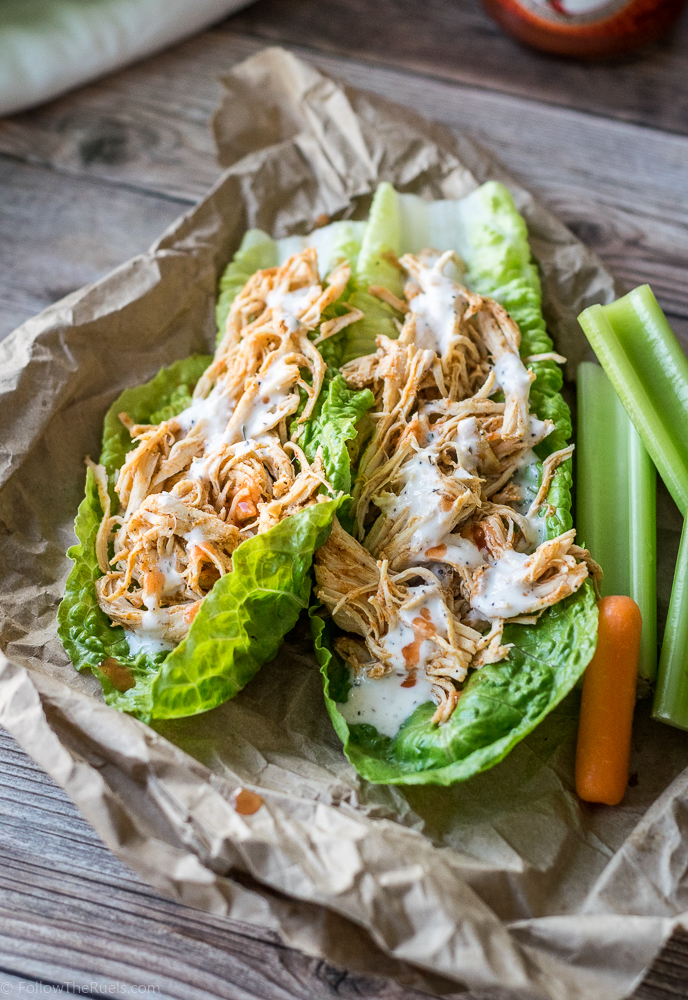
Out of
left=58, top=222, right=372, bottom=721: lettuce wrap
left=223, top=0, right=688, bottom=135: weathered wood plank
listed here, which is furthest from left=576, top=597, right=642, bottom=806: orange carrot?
left=223, top=0, right=688, bottom=135: weathered wood plank

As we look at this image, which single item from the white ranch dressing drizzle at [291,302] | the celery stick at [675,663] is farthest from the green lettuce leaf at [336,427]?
the celery stick at [675,663]

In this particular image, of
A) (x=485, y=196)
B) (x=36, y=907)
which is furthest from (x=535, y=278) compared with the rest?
(x=36, y=907)

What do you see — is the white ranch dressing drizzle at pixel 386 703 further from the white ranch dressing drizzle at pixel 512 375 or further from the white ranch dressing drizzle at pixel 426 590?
the white ranch dressing drizzle at pixel 512 375

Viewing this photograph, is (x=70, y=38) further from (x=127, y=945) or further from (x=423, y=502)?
(x=127, y=945)

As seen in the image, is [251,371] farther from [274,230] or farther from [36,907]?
[36,907]

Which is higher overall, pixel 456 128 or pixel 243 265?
pixel 456 128

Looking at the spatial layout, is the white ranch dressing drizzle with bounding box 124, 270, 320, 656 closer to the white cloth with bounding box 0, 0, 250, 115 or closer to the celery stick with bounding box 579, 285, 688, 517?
the celery stick with bounding box 579, 285, 688, 517

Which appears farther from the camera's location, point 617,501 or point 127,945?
point 617,501

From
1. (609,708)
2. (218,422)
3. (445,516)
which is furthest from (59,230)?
(609,708)
